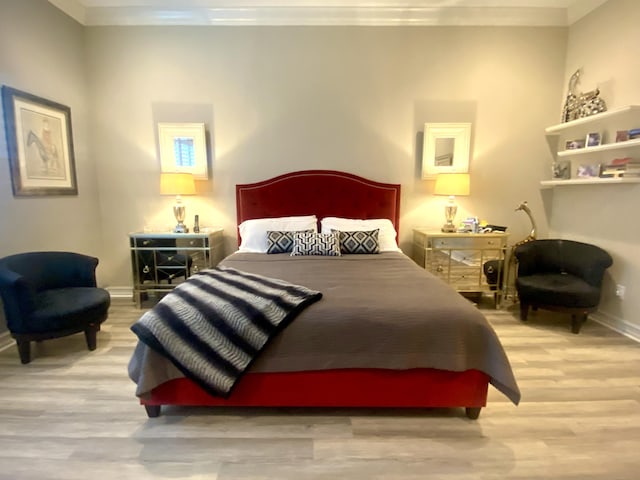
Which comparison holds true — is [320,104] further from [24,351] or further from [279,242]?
[24,351]

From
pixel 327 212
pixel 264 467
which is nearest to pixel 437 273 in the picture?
pixel 327 212

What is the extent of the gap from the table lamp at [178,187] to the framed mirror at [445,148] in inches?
99.1

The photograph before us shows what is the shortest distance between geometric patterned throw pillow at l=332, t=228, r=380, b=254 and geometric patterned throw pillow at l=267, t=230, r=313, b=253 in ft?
1.62

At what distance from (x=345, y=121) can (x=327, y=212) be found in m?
1.02

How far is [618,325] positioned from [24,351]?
483 cm

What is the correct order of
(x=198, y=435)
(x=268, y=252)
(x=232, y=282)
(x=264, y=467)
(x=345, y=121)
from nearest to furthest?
(x=264, y=467) → (x=198, y=435) → (x=232, y=282) → (x=268, y=252) → (x=345, y=121)

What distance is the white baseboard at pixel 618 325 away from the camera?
2887 millimetres

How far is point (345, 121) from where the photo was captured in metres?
3.76

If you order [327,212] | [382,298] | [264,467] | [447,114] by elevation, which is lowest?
[264,467]

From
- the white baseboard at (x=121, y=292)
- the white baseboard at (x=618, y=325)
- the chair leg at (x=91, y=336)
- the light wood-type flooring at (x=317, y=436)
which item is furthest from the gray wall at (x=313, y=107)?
the light wood-type flooring at (x=317, y=436)

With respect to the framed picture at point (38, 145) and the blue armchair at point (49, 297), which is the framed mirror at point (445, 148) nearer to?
the blue armchair at point (49, 297)

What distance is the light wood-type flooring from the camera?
155 centimetres

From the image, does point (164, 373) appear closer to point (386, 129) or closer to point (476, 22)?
point (386, 129)

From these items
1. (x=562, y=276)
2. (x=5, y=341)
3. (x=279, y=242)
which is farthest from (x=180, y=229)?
(x=562, y=276)
